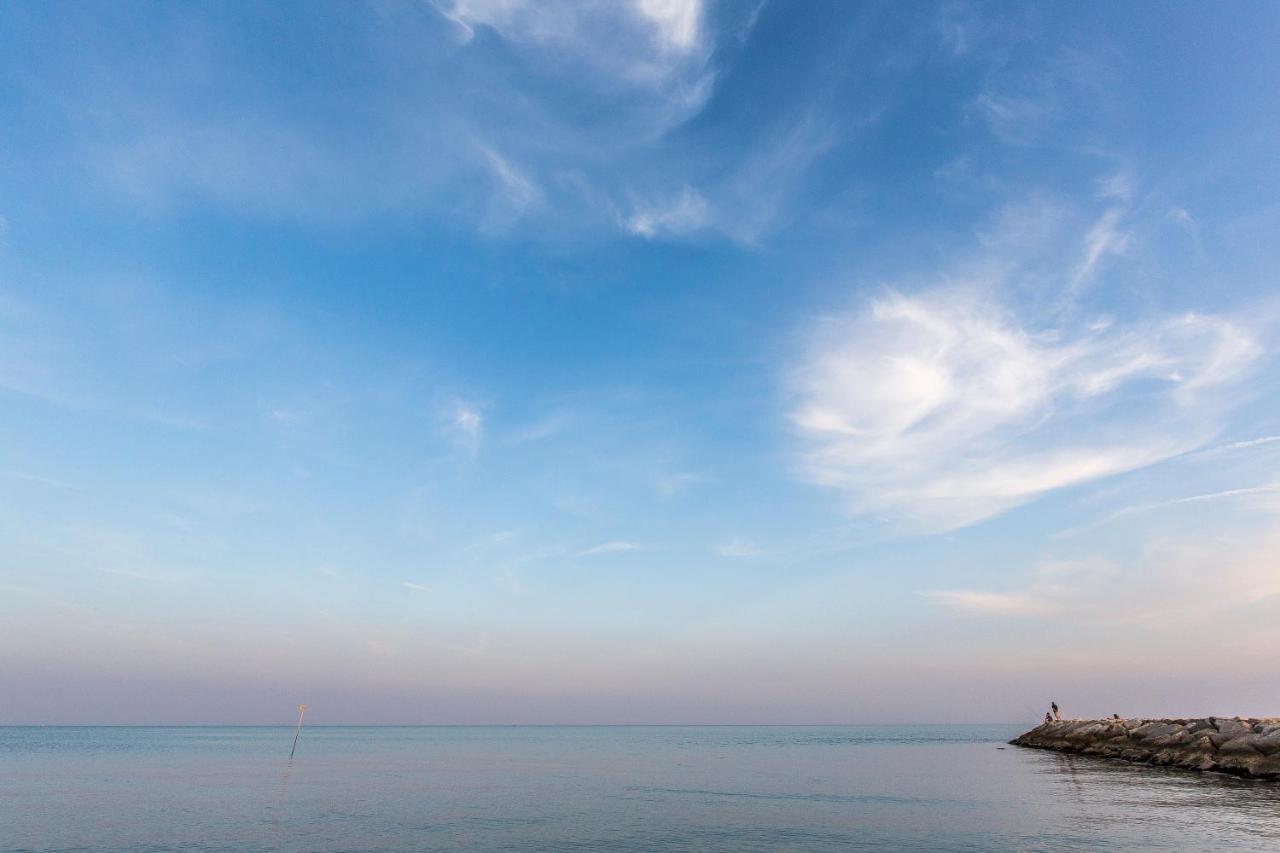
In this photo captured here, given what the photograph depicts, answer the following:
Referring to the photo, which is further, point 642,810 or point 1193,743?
point 1193,743

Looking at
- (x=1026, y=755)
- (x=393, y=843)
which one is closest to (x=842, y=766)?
(x=1026, y=755)

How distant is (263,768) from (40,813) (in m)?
37.4

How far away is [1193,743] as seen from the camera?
56.8 metres

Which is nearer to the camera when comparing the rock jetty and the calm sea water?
the calm sea water

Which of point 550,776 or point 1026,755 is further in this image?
point 1026,755

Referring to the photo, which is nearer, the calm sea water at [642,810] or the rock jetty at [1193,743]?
the calm sea water at [642,810]

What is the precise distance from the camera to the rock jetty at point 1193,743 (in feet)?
159

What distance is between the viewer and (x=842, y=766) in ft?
247

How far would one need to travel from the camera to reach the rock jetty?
48.4 m

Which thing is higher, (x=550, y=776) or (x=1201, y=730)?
(x=1201, y=730)

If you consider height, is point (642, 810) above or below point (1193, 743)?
below

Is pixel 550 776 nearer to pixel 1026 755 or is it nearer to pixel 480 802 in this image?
pixel 480 802

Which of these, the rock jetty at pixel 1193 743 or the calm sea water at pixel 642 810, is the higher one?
the rock jetty at pixel 1193 743

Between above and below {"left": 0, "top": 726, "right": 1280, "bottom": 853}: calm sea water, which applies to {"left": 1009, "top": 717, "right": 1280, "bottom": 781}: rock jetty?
above
